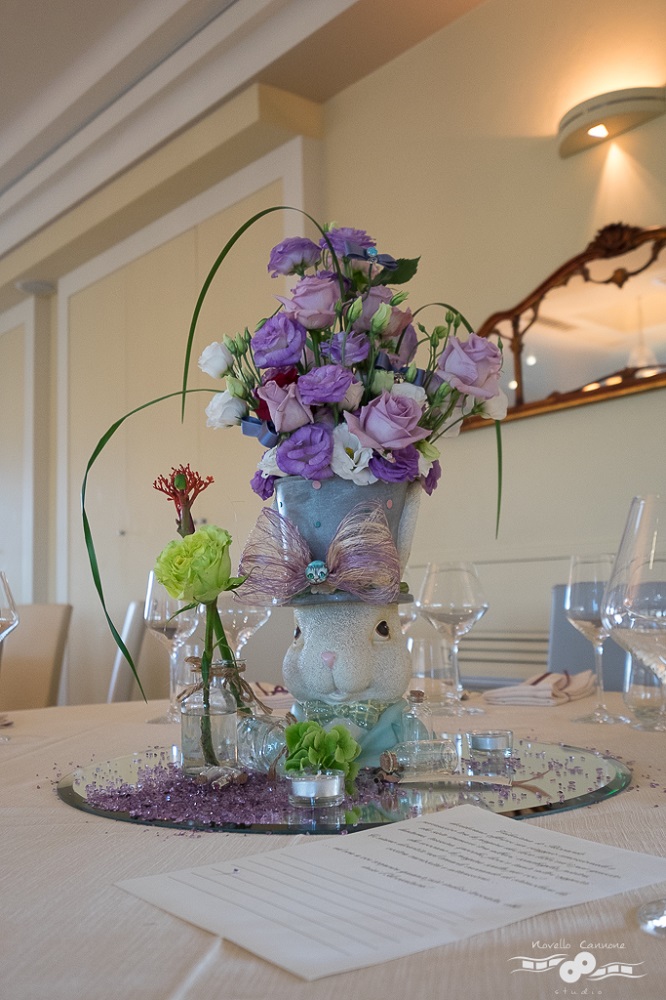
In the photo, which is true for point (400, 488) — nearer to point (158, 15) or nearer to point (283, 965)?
point (283, 965)

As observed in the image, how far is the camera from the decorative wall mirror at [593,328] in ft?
9.01

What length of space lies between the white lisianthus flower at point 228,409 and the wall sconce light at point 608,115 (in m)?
2.33

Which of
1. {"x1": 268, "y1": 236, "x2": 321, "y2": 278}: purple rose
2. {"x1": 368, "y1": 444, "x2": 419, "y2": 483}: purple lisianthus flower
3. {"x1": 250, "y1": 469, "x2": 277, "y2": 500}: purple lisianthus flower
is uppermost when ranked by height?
{"x1": 268, "y1": 236, "x2": 321, "y2": 278}: purple rose

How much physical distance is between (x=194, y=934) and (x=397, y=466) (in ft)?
1.80

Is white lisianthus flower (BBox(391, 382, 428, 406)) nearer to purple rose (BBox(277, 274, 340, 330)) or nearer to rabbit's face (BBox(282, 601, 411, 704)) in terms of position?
purple rose (BBox(277, 274, 340, 330))

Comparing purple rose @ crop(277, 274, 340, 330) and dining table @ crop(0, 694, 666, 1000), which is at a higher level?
purple rose @ crop(277, 274, 340, 330)

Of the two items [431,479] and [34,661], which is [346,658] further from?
[34,661]

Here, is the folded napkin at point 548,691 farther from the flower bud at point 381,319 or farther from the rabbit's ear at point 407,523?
the flower bud at point 381,319

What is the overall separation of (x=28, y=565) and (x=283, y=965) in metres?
5.70

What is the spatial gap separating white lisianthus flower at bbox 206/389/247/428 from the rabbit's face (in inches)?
8.7

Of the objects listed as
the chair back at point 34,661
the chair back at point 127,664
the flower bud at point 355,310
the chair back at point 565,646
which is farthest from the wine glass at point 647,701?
the chair back at point 34,661

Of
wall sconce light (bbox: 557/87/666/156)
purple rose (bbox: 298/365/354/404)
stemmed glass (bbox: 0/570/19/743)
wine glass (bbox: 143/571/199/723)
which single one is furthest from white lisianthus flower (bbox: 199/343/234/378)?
wall sconce light (bbox: 557/87/666/156)

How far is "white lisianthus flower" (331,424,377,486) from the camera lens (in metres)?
0.91

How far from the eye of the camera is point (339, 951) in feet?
1.37
